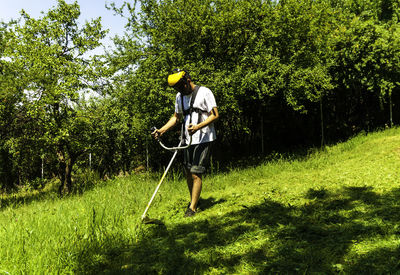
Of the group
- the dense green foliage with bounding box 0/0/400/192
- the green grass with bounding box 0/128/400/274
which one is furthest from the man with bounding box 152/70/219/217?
the dense green foliage with bounding box 0/0/400/192

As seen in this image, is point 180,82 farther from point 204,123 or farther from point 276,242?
point 276,242

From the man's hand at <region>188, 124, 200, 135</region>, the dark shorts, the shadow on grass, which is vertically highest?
the man's hand at <region>188, 124, 200, 135</region>

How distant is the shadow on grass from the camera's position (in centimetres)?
256

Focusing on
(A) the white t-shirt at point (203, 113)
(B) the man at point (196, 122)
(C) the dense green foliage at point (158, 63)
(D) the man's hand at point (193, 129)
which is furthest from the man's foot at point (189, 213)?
(C) the dense green foliage at point (158, 63)

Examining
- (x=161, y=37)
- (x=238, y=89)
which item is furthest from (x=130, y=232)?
(x=161, y=37)

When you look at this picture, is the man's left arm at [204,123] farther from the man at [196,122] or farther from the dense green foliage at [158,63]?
the dense green foliage at [158,63]

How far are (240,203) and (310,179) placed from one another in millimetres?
1973

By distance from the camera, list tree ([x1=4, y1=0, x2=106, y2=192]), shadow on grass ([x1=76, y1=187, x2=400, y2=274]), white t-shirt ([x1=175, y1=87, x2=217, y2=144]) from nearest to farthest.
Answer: shadow on grass ([x1=76, y1=187, x2=400, y2=274])
white t-shirt ([x1=175, y1=87, x2=217, y2=144])
tree ([x1=4, y1=0, x2=106, y2=192])

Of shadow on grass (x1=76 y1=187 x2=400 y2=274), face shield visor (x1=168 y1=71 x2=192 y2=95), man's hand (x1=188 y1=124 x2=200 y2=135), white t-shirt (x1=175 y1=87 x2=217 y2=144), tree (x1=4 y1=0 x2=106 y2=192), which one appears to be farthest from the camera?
tree (x1=4 y1=0 x2=106 y2=192)

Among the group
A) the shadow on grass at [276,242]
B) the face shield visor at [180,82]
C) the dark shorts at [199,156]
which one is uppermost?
the face shield visor at [180,82]

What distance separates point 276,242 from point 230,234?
1.81ft

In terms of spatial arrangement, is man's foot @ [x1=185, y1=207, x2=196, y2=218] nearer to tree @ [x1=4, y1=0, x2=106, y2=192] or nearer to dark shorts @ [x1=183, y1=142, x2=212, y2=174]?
dark shorts @ [x1=183, y1=142, x2=212, y2=174]

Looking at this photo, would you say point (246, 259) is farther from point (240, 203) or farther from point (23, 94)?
point (23, 94)

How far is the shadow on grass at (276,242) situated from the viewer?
8.41 ft
